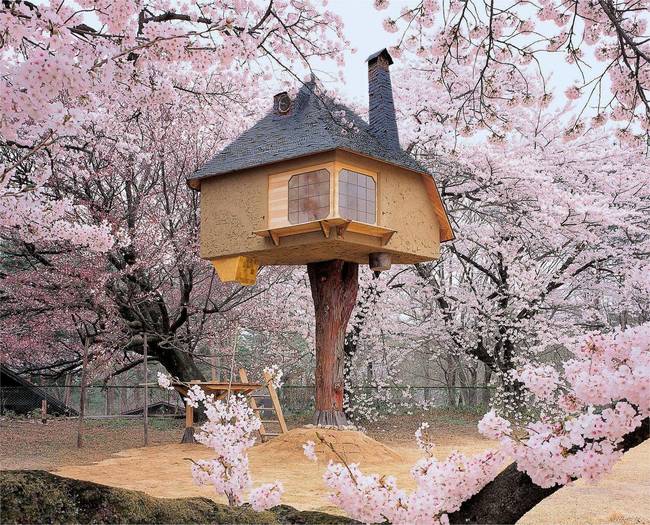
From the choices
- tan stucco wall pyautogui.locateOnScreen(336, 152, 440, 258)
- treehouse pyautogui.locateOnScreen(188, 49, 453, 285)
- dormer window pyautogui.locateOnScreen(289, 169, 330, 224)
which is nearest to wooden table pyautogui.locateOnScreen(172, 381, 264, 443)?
treehouse pyautogui.locateOnScreen(188, 49, 453, 285)

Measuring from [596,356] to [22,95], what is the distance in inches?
115

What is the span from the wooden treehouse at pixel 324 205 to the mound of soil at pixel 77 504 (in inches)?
258

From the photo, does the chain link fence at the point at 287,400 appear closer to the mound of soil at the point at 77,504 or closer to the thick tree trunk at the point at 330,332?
the thick tree trunk at the point at 330,332

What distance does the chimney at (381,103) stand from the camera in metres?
11.2

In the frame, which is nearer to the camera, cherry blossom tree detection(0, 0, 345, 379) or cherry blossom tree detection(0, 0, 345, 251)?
cherry blossom tree detection(0, 0, 345, 251)

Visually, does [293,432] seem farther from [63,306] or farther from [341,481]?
[341,481]

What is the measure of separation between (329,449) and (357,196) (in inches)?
143

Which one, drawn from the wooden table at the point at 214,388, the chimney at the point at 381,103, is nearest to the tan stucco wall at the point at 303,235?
the chimney at the point at 381,103

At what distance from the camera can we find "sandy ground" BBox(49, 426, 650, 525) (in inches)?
224

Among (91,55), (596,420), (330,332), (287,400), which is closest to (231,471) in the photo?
(596,420)

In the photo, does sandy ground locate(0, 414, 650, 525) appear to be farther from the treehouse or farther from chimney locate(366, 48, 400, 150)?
chimney locate(366, 48, 400, 150)

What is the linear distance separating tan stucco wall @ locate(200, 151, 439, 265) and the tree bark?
668cm

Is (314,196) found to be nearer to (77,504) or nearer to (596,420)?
(596,420)

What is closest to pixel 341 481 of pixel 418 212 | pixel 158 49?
pixel 158 49
